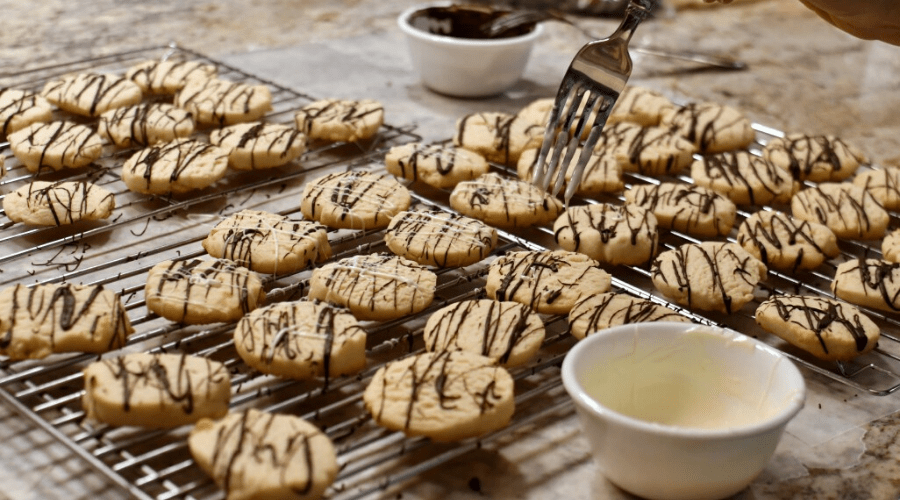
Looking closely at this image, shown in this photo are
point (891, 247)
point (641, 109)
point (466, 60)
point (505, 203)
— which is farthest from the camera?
point (466, 60)

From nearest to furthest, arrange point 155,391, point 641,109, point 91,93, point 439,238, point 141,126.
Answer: point 155,391, point 439,238, point 141,126, point 91,93, point 641,109

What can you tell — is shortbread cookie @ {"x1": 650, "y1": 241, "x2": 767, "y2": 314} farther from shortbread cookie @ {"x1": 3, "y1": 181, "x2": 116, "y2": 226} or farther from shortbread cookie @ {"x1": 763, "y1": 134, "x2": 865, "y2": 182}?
shortbread cookie @ {"x1": 3, "y1": 181, "x2": 116, "y2": 226}

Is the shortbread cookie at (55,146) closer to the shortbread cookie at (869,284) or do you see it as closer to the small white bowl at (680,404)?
the small white bowl at (680,404)

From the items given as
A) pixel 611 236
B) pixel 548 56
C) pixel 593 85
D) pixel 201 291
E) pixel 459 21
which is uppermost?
pixel 593 85

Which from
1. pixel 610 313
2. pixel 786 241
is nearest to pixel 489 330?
pixel 610 313

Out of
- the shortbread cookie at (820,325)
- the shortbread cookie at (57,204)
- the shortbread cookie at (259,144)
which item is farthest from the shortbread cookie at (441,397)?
the shortbread cookie at (259,144)

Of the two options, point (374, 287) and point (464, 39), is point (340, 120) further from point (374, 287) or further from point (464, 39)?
point (374, 287)

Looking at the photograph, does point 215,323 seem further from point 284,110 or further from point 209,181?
point 284,110
